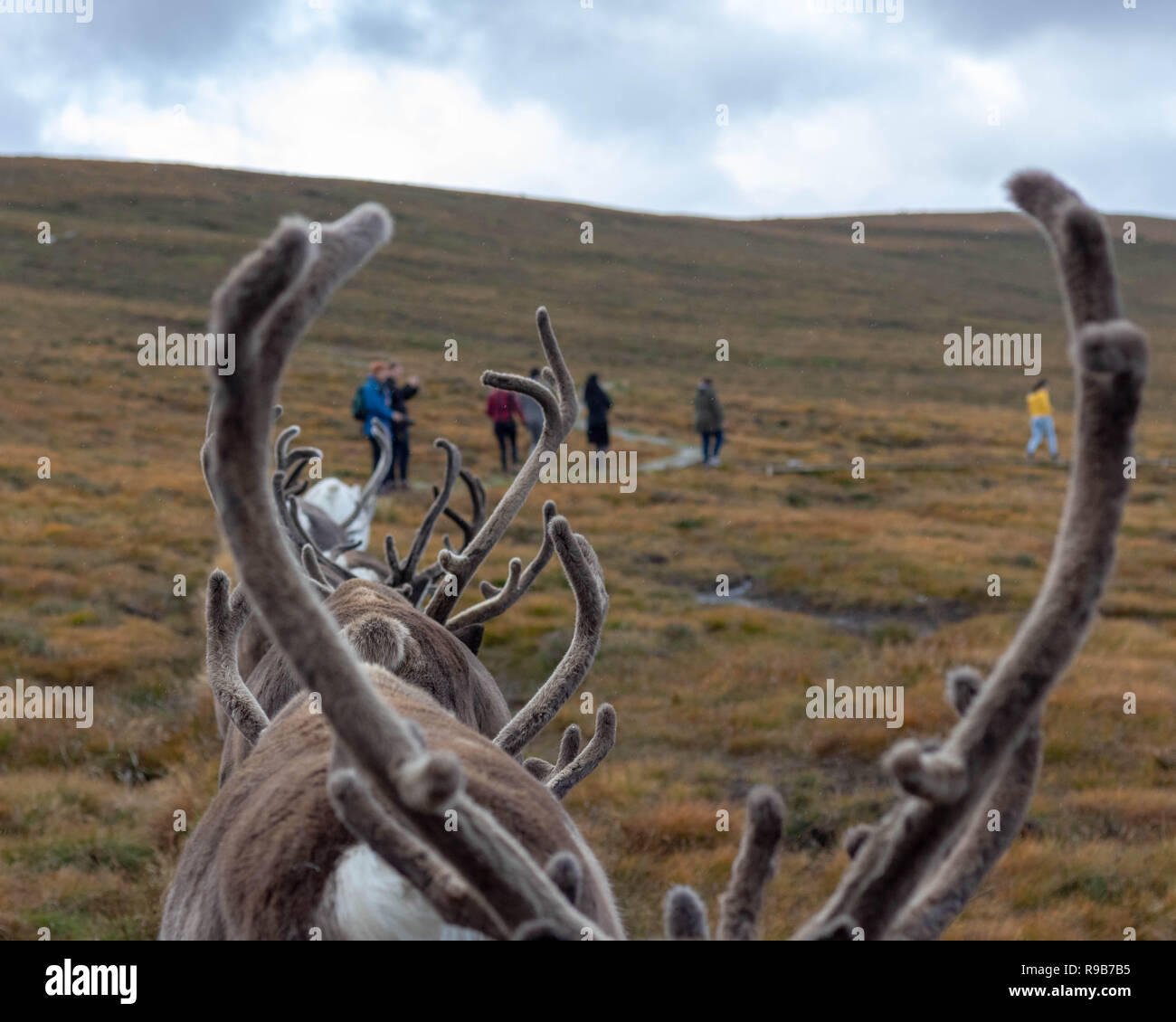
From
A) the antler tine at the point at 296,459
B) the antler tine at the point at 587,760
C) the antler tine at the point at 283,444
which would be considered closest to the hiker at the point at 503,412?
the antler tine at the point at 296,459

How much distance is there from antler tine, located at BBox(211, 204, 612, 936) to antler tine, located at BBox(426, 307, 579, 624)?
2200 millimetres

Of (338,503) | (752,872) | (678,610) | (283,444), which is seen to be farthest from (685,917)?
(678,610)

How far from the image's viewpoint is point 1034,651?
1.06m

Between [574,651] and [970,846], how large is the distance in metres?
1.24

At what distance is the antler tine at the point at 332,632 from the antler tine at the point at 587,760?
1.24m

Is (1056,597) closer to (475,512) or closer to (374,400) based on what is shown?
(475,512)

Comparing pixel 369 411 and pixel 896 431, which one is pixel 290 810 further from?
pixel 896 431

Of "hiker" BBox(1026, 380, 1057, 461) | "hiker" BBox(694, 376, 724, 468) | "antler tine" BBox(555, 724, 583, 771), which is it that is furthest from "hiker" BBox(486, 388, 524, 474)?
"antler tine" BBox(555, 724, 583, 771)

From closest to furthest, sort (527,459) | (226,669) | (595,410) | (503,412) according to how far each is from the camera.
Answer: (226,669)
(527,459)
(503,412)
(595,410)

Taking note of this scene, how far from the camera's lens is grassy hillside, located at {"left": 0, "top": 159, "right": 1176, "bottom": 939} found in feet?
19.6

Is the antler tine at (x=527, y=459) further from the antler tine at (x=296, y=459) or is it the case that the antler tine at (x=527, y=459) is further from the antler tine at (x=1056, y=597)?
the antler tine at (x=1056, y=597)

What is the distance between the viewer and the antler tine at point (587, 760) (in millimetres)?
2396

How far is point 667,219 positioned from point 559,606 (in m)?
90.3

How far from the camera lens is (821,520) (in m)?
18.3
